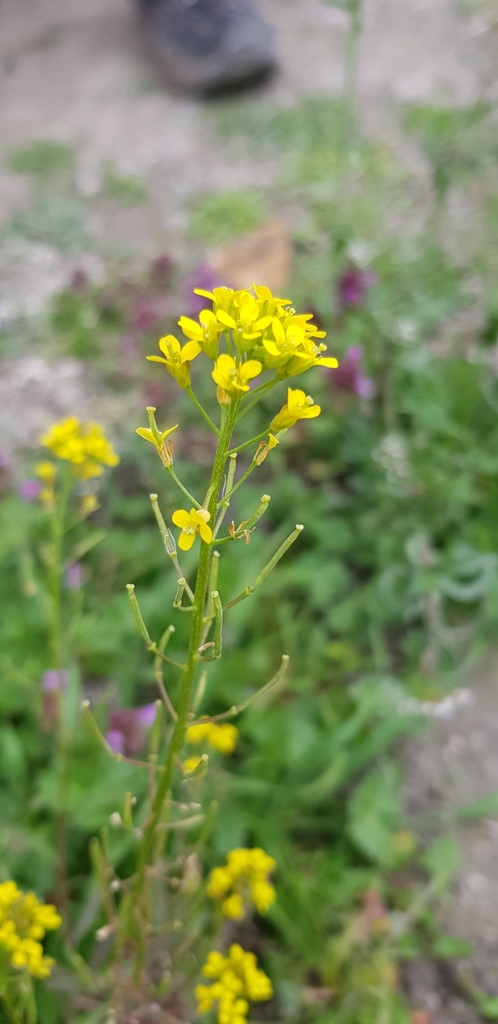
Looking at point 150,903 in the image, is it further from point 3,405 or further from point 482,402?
point 3,405

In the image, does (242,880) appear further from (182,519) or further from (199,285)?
(199,285)

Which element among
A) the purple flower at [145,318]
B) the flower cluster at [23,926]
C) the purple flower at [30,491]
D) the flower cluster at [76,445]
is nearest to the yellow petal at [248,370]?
the flower cluster at [76,445]

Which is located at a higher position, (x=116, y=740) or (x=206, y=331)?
(x=206, y=331)

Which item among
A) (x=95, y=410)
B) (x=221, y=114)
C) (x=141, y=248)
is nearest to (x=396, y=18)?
(x=221, y=114)

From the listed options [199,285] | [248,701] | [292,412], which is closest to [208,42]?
[199,285]

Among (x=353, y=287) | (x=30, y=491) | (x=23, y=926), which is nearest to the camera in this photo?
(x=23, y=926)

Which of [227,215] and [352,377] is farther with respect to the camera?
[227,215]

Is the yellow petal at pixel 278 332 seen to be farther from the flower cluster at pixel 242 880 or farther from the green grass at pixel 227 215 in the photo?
the green grass at pixel 227 215
